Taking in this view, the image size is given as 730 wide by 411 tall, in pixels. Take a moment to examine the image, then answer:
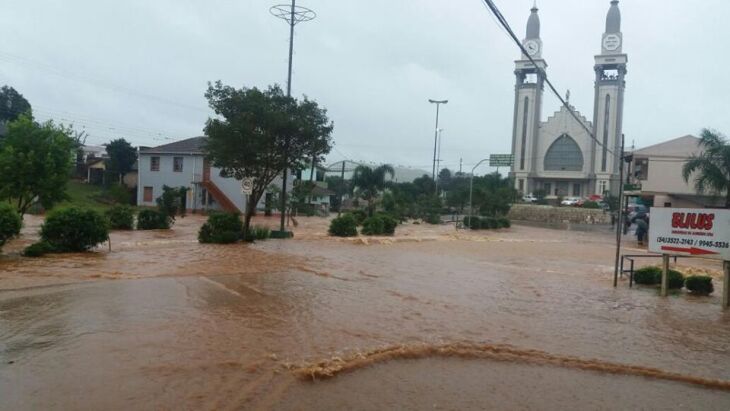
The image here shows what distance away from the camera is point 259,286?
483 inches

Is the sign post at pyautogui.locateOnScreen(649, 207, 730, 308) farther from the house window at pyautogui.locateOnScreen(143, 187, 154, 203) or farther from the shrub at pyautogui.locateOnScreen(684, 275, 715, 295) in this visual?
the house window at pyautogui.locateOnScreen(143, 187, 154, 203)

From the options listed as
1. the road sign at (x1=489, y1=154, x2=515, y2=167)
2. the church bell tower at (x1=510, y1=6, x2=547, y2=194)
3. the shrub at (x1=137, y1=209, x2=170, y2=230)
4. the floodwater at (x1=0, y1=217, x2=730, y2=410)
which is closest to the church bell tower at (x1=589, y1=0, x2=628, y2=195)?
the church bell tower at (x1=510, y1=6, x2=547, y2=194)

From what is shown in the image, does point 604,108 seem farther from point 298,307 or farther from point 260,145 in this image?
point 298,307

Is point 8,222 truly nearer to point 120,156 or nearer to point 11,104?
point 120,156

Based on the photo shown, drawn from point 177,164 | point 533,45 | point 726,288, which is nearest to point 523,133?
point 533,45

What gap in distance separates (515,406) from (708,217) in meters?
8.51

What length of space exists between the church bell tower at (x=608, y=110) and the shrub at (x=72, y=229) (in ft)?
278

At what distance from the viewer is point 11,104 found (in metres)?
51.7

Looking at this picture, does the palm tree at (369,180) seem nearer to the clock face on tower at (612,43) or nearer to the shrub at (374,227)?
the shrub at (374,227)

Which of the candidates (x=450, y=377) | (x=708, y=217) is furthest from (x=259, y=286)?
(x=708, y=217)

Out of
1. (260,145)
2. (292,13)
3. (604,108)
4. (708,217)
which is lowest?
(708,217)

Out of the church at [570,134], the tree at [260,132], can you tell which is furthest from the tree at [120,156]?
the church at [570,134]

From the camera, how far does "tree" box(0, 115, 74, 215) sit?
1764 centimetres

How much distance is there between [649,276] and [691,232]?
3.29 m
